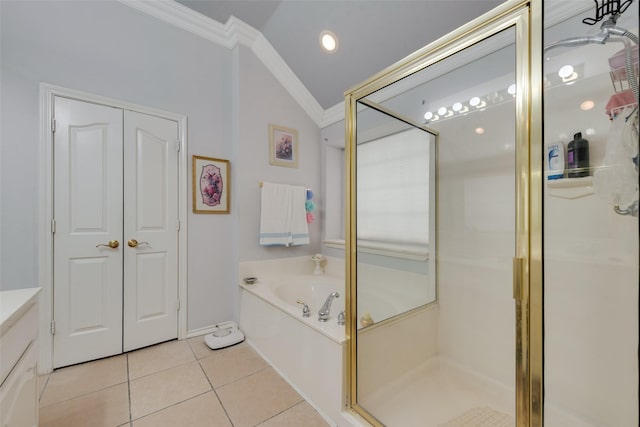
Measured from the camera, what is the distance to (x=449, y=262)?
6.03 feet

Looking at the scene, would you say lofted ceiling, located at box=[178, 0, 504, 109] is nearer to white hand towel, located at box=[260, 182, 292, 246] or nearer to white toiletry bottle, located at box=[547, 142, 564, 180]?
white toiletry bottle, located at box=[547, 142, 564, 180]

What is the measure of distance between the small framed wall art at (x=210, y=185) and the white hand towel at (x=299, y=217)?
0.68 meters

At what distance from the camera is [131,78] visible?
A: 2.16 meters

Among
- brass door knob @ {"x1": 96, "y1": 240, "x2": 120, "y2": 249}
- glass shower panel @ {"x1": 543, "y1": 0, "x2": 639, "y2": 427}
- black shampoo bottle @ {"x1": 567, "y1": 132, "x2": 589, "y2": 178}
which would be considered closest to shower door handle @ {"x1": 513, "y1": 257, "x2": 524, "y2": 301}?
glass shower panel @ {"x1": 543, "y1": 0, "x2": 639, "y2": 427}

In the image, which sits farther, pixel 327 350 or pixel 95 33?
pixel 95 33

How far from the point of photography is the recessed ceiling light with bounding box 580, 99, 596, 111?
126cm

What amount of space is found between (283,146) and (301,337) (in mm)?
1949

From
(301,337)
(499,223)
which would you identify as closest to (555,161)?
(499,223)

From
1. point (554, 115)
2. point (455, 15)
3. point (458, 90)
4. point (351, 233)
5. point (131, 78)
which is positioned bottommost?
point (351, 233)

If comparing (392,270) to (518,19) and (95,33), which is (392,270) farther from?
(95,33)

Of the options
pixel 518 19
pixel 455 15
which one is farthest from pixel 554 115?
pixel 455 15

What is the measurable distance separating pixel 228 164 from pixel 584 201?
2618mm

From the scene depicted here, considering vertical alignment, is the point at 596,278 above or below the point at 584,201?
below

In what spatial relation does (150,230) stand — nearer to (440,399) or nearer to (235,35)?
(235,35)
